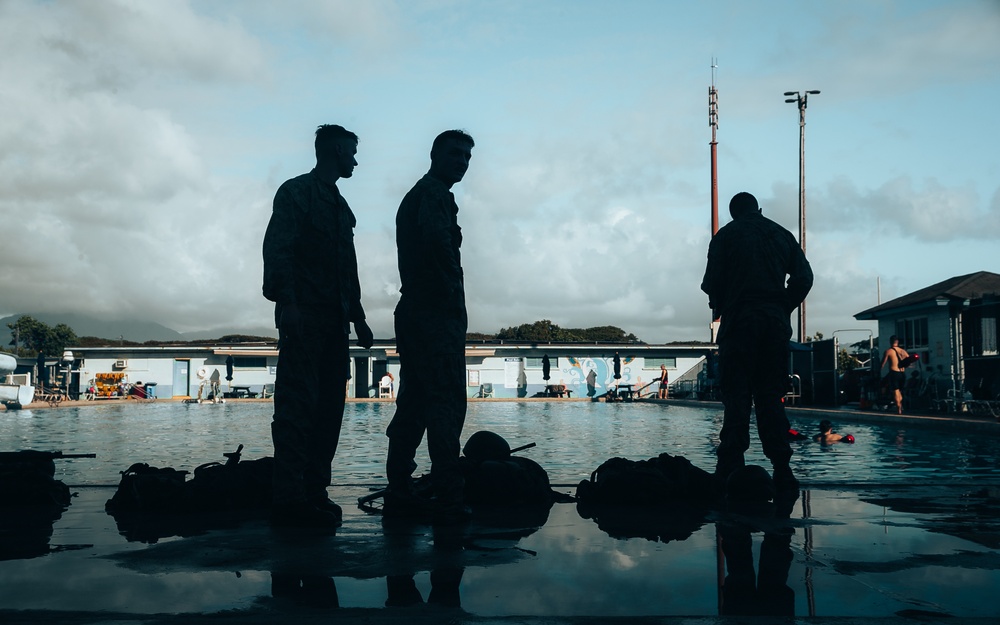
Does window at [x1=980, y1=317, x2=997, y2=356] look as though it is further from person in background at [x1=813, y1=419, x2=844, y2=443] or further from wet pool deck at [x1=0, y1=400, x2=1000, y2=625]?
wet pool deck at [x1=0, y1=400, x2=1000, y2=625]

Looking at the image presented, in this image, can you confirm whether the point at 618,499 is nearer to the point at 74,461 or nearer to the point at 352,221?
the point at 352,221

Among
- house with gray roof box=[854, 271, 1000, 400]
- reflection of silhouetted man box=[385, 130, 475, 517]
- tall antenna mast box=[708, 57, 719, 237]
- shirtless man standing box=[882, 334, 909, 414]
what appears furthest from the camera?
tall antenna mast box=[708, 57, 719, 237]

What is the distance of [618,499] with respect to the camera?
5391 millimetres

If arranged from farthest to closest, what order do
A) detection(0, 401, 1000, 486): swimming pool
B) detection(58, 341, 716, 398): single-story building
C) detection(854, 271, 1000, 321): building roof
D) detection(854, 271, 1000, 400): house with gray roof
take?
detection(58, 341, 716, 398): single-story building, detection(854, 271, 1000, 321): building roof, detection(854, 271, 1000, 400): house with gray roof, detection(0, 401, 1000, 486): swimming pool

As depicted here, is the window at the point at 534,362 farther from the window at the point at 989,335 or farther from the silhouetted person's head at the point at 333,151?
the silhouetted person's head at the point at 333,151

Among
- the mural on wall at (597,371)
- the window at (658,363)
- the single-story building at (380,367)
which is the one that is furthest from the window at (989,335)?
the window at (658,363)

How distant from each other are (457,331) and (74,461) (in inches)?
234

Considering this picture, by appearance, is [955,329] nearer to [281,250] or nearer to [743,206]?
[743,206]

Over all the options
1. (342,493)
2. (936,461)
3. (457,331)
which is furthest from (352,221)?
(936,461)

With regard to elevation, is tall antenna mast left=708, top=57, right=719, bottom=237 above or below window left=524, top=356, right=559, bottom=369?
above

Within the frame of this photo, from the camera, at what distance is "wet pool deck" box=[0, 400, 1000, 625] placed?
2680 mm

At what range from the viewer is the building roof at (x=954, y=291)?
23344 mm

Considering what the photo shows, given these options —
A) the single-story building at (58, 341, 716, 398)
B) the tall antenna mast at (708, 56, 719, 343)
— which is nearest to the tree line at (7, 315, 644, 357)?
the single-story building at (58, 341, 716, 398)

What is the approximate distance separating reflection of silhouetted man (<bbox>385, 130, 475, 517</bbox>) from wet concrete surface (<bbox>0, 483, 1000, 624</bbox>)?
0.39m
